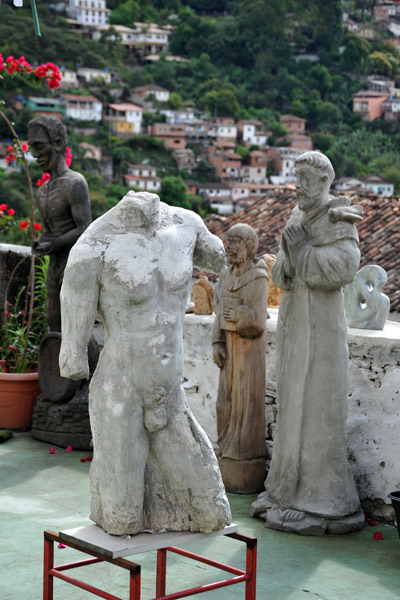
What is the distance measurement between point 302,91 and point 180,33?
13089 millimetres

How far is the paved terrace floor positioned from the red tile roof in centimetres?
972

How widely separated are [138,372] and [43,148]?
3.98m

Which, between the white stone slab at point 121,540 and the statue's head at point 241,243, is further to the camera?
the statue's head at point 241,243

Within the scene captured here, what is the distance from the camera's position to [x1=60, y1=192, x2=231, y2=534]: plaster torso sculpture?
4.70 metres

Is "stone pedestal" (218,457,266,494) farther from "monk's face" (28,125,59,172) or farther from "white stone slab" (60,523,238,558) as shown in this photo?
"monk's face" (28,125,59,172)

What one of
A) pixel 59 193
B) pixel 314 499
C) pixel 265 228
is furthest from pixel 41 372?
pixel 265 228

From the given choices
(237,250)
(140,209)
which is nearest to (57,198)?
(237,250)

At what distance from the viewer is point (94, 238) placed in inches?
187

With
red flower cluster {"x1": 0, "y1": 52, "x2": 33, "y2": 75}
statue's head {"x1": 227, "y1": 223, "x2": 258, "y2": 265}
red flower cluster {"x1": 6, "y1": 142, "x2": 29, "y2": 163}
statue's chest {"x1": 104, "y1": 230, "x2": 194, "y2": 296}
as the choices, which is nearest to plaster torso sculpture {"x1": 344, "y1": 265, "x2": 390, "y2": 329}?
statue's head {"x1": 227, "y1": 223, "x2": 258, "y2": 265}

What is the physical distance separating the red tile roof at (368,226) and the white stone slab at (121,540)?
1154cm

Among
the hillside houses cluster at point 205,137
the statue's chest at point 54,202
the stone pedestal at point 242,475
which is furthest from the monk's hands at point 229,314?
the hillside houses cluster at point 205,137

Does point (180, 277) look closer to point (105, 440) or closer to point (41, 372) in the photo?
point (105, 440)

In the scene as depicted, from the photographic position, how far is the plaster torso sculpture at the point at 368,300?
7.16 metres

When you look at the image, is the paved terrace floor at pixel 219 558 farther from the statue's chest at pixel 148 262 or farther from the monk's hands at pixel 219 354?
Result: the statue's chest at pixel 148 262
